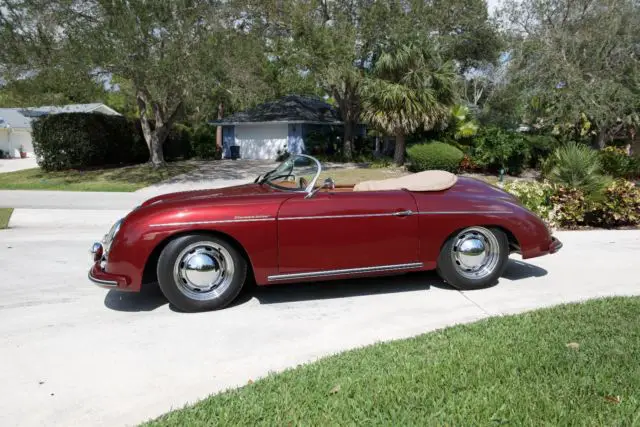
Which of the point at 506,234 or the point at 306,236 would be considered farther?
the point at 506,234

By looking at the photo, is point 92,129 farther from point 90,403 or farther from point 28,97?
point 90,403

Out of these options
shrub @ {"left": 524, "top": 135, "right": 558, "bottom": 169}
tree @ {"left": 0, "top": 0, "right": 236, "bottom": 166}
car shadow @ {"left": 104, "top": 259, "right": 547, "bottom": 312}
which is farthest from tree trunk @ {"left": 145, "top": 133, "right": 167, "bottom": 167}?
car shadow @ {"left": 104, "top": 259, "right": 547, "bottom": 312}

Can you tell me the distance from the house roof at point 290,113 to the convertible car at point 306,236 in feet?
82.5

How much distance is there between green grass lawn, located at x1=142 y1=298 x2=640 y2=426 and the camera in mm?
2746

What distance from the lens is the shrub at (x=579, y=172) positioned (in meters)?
8.81

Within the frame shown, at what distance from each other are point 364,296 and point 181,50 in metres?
15.3

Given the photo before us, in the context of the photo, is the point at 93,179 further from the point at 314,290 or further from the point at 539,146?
the point at 539,146

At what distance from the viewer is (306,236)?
15.1 ft

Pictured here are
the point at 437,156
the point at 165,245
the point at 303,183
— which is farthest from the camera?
the point at 437,156

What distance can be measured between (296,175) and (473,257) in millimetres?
1938

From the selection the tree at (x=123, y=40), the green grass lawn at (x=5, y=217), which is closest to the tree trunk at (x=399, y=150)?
the tree at (x=123, y=40)

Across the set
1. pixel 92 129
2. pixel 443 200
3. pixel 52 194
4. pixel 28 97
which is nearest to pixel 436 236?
pixel 443 200

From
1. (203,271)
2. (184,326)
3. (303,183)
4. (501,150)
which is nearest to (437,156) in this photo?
(501,150)

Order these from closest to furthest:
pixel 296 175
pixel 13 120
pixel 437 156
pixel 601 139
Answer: pixel 296 175, pixel 437 156, pixel 601 139, pixel 13 120
